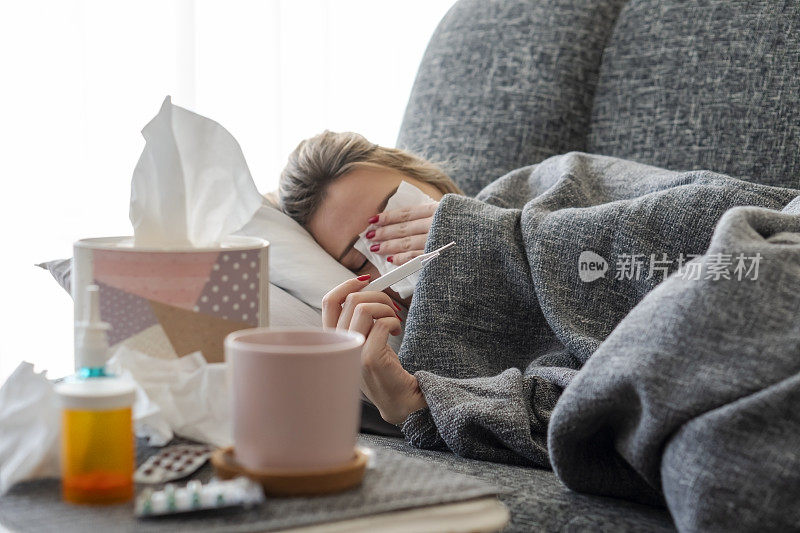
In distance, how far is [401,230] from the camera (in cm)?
121

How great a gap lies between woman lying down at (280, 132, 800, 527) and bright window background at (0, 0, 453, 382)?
0.79 meters

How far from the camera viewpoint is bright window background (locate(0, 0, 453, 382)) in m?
1.82

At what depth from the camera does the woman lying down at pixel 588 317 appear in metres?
0.57

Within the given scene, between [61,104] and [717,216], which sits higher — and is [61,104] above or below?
above

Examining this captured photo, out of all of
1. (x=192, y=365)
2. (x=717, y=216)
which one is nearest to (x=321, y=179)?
(x=717, y=216)

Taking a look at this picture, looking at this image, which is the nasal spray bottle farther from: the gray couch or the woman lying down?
the gray couch

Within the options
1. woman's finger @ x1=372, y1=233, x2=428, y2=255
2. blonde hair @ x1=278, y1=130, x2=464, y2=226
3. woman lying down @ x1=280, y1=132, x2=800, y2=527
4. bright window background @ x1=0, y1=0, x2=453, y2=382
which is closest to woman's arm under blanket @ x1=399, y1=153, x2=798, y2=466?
woman lying down @ x1=280, y1=132, x2=800, y2=527

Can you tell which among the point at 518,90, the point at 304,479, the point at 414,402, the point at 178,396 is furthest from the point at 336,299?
the point at 518,90

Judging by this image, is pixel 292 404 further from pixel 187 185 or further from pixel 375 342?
pixel 375 342

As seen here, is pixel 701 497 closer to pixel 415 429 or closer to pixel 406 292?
pixel 415 429

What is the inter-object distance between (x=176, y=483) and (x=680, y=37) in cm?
108

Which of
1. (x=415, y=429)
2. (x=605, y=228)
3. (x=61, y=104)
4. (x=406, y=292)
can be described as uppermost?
(x=61, y=104)

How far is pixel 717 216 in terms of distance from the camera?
915mm

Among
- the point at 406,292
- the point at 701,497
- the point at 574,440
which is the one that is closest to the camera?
the point at 701,497
